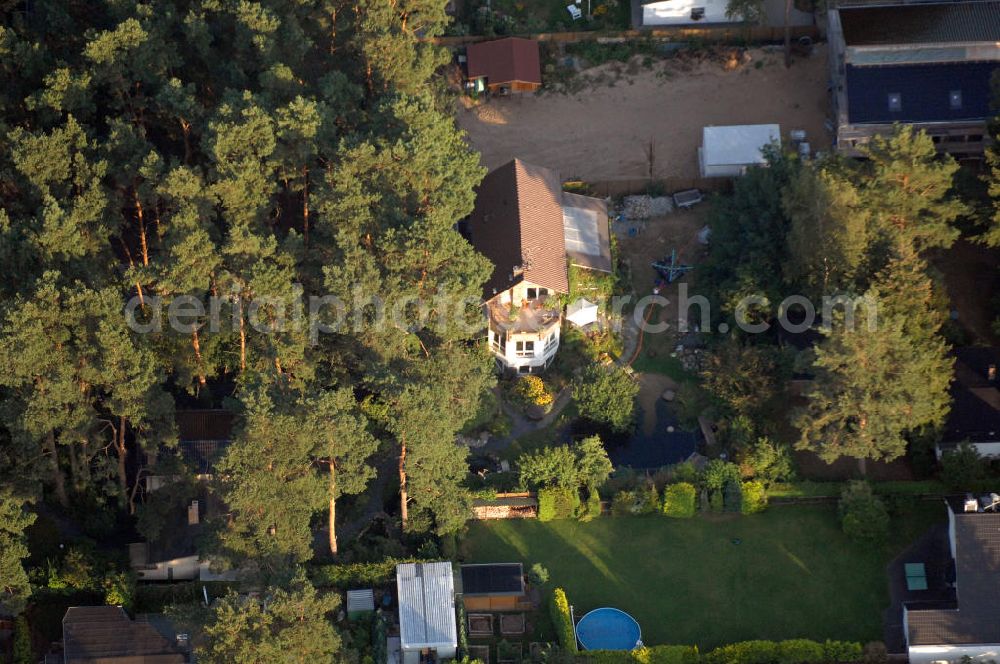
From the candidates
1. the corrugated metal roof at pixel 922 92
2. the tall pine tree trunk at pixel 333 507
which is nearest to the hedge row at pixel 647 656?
the tall pine tree trunk at pixel 333 507

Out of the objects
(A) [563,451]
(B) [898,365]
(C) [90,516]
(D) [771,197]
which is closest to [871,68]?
(D) [771,197]

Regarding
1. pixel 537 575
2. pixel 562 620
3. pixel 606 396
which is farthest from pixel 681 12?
pixel 562 620

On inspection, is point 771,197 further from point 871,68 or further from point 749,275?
point 871,68

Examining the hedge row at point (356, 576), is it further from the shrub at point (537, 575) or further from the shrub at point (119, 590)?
the shrub at point (119, 590)

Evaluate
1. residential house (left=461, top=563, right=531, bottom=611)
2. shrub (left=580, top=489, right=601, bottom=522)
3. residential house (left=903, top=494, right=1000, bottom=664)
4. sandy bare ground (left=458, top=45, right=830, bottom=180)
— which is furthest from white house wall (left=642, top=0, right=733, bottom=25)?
residential house (left=461, top=563, right=531, bottom=611)

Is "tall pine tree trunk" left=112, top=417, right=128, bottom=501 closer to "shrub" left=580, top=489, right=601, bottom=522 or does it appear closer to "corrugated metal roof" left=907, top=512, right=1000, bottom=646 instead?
"shrub" left=580, top=489, right=601, bottom=522

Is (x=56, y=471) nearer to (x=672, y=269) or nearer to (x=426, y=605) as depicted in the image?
(x=426, y=605)
